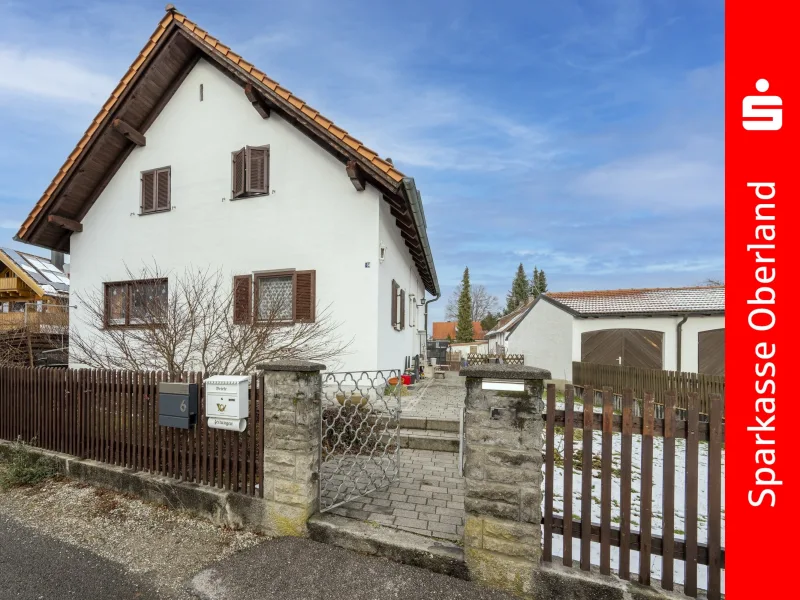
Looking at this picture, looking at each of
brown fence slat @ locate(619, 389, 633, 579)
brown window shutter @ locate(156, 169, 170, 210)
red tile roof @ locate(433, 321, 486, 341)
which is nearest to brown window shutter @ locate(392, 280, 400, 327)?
brown window shutter @ locate(156, 169, 170, 210)

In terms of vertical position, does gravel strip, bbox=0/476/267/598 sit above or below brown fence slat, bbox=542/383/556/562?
below

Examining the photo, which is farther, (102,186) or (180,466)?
(102,186)

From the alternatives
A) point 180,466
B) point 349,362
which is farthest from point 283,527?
point 349,362

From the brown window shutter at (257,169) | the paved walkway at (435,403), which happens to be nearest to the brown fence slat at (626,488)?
the paved walkway at (435,403)

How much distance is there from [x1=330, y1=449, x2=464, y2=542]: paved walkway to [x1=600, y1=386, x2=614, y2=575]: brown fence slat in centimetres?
110

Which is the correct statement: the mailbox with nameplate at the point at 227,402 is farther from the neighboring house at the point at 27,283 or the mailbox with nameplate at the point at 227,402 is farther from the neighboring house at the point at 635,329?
the neighboring house at the point at 27,283

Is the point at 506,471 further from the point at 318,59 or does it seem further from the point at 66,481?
the point at 318,59

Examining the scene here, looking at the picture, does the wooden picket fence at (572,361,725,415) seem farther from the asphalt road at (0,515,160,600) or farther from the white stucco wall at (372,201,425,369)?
the asphalt road at (0,515,160,600)

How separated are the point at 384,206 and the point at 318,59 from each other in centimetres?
324

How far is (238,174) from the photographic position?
879 cm

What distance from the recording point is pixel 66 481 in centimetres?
459

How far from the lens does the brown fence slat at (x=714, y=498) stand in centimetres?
239
